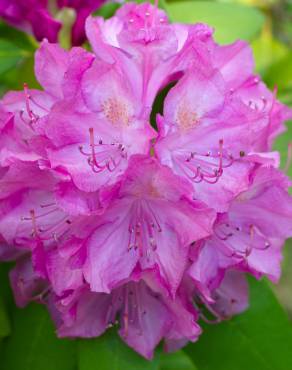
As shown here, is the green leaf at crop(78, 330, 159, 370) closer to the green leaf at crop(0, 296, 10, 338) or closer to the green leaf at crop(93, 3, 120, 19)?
the green leaf at crop(0, 296, 10, 338)

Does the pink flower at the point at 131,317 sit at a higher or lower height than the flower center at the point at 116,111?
lower

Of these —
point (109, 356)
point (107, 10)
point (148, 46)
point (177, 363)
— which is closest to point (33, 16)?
point (107, 10)

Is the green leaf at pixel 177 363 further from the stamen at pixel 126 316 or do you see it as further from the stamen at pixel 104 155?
the stamen at pixel 104 155

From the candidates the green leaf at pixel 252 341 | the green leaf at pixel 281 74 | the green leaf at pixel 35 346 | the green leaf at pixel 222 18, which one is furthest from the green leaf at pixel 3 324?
the green leaf at pixel 281 74

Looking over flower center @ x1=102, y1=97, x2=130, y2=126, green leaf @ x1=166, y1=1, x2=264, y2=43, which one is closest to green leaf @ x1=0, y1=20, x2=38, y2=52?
green leaf @ x1=166, y1=1, x2=264, y2=43

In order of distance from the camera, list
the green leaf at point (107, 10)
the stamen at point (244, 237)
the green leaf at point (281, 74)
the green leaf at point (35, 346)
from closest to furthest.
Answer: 1. the stamen at point (244, 237)
2. the green leaf at point (35, 346)
3. the green leaf at point (107, 10)
4. the green leaf at point (281, 74)

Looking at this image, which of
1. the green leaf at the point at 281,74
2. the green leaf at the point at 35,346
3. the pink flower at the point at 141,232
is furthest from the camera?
the green leaf at the point at 281,74

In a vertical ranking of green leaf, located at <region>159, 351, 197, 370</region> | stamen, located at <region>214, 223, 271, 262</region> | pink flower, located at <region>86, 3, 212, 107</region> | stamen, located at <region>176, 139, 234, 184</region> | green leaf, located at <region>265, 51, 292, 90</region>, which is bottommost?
green leaf, located at <region>159, 351, 197, 370</region>

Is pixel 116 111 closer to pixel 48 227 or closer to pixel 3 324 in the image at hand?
pixel 48 227
